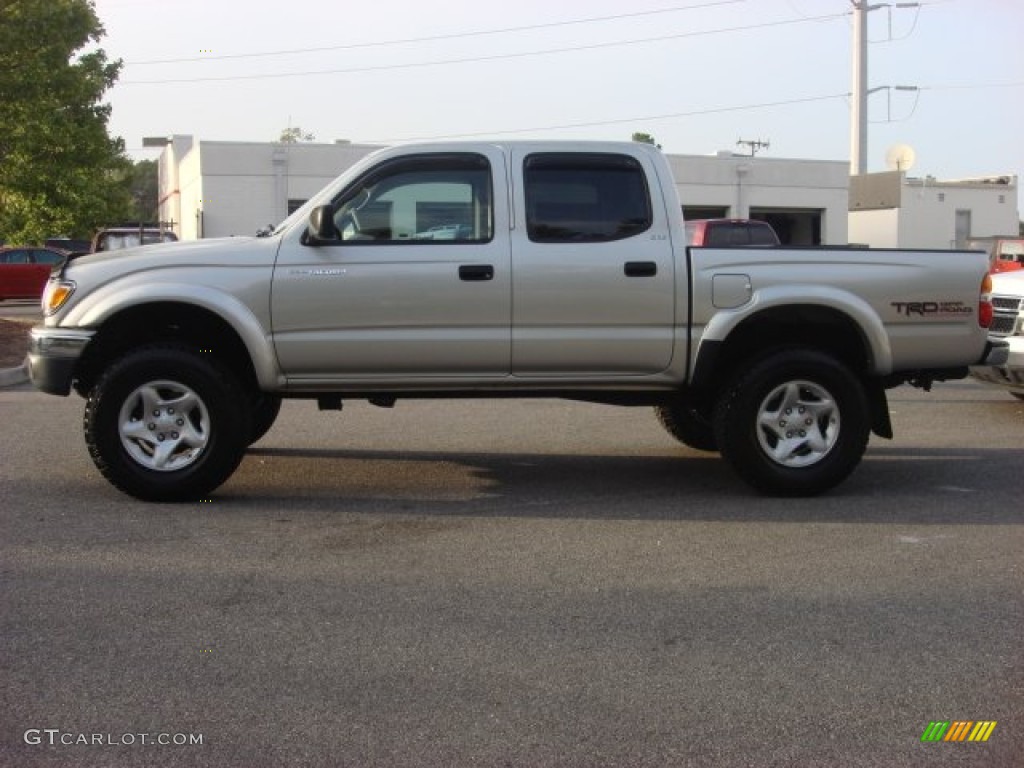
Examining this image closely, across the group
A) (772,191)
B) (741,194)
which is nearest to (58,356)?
(741,194)

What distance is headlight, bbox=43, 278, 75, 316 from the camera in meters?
6.47

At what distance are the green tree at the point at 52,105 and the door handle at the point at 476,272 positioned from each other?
43.3ft

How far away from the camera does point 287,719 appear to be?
368cm

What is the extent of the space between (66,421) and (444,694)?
7045 mm

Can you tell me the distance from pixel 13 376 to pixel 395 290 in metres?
8.32

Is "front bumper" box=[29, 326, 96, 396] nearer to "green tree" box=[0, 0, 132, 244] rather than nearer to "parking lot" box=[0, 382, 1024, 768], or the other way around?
"parking lot" box=[0, 382, 1024, 768]

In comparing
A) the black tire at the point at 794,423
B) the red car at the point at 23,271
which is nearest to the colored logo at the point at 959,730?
the black tire at the point at 794,423

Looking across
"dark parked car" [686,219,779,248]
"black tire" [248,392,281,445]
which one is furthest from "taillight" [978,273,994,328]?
"dark parked car" [686,219,779,248]

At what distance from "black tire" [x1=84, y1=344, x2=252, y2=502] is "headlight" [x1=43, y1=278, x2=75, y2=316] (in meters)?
0.48

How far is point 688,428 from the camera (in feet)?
27.7

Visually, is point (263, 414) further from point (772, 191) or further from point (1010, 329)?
point (772, 191)

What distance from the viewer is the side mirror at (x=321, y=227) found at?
6.43 m

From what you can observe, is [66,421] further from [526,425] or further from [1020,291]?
[1020,291]

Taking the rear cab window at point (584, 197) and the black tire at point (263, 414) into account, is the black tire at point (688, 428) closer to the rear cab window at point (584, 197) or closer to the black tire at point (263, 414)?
the rear cab window at point (584, 197)
